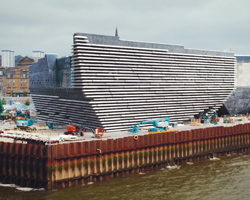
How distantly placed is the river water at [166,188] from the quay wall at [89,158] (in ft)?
3.53

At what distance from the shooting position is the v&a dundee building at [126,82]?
52906 mm

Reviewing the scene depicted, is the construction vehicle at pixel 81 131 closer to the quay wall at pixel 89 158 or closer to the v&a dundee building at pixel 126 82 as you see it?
the v&a dundee building at pixel 126 82

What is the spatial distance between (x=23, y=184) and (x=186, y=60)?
37.0 meters

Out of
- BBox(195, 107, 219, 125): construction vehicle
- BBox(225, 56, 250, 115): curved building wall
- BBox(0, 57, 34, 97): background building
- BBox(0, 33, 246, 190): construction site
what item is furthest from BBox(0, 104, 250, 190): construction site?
BBox(0, 57, 34, 97): background building

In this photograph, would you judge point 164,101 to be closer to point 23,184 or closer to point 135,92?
point 135,92

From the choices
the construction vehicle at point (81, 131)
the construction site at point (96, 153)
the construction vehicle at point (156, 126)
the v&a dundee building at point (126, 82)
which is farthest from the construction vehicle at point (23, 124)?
the construction vehicle at point (156, 126)

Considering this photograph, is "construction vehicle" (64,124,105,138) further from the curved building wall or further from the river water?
the curved building wall

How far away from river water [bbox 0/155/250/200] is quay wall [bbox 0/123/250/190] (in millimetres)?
1076

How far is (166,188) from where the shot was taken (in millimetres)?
38438

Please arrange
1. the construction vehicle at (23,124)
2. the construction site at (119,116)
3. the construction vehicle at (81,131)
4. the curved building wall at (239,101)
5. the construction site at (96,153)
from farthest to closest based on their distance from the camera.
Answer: the curved building wall at (239,101), the construction vehicle at (23,124), the construction vehicle at (81,131), the construction site at (119,116), the construction site at (96,153)

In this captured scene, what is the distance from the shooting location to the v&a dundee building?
5291 centimetres

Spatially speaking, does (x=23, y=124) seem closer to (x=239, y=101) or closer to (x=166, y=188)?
(x=166, y=188)

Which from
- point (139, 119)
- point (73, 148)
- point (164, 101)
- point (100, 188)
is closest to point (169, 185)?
point (100, 188)

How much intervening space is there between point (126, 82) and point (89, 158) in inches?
740
